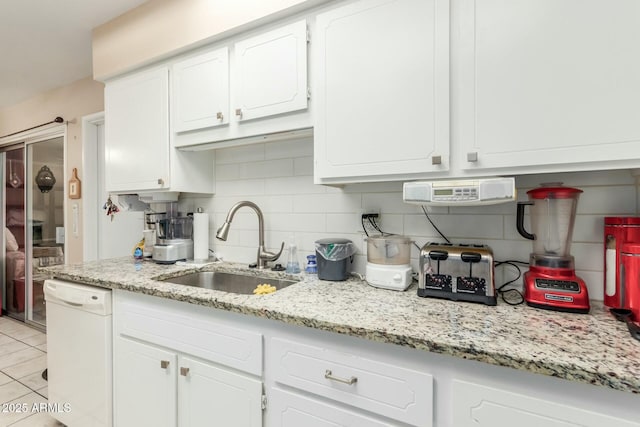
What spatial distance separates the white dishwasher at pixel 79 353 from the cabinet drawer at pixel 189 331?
0.14 meters

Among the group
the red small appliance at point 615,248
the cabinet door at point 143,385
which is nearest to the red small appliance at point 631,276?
the red small appliance at point 615,248

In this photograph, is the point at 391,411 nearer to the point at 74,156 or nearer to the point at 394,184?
the point at 394,184

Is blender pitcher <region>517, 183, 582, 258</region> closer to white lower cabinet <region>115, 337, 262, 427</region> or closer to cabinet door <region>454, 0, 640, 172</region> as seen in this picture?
cabinet door <region>454, 0, 640, 172</region>

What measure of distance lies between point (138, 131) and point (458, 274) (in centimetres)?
205

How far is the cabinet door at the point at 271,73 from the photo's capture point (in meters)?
1.47

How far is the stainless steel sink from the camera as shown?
177 cm

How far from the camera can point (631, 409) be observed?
0.72 metres

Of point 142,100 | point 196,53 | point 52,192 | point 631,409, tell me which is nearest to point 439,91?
point 631,409

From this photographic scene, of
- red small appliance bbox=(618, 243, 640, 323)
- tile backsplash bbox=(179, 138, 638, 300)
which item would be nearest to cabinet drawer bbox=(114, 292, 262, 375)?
tile backsplash bbox=(179, 138, 638, 300)

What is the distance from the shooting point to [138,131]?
2.02 metres

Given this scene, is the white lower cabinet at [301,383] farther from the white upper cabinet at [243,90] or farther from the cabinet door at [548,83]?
the white upper cabinet at [243,90]

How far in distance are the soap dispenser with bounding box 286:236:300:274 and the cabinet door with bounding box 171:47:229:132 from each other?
2.55 feet

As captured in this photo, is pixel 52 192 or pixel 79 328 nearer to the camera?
pixel 79 328

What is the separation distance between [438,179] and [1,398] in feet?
10.5
